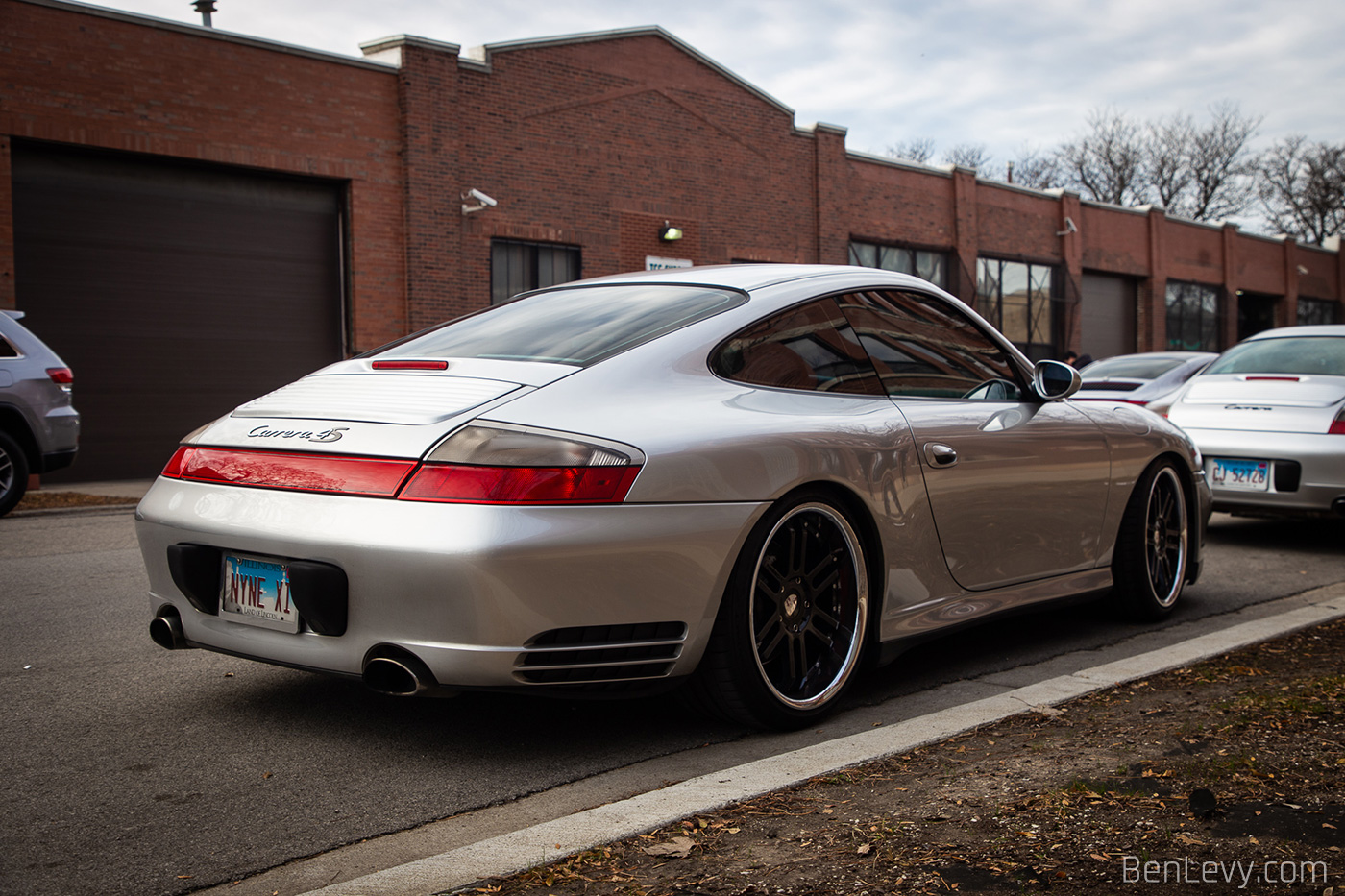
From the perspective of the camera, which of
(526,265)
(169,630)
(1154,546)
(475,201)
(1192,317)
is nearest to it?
(169,630)

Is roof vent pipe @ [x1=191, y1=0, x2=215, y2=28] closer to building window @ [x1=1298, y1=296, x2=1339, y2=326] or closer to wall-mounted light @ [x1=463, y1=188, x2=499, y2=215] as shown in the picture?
wall-mounted light @ [x1=463, y1=188, x2=499, y2=215]

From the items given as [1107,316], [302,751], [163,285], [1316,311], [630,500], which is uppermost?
[1316,311]

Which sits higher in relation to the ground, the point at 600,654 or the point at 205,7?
the point at 205,7

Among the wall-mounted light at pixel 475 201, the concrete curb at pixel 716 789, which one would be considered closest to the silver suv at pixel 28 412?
the concrete curb at pixel 716 789

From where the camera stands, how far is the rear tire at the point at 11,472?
986 centimetres

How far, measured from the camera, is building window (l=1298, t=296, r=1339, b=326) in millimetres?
44000

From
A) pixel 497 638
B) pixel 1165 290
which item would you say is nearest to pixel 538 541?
pixel 497 638

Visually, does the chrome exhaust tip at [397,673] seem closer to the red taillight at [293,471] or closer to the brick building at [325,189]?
the red taillight at [293,471]

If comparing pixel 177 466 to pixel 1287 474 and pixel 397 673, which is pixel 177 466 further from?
pixel 1287 474

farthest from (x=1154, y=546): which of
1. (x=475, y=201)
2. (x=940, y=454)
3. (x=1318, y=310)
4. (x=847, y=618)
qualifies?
(x=1318, y=310)

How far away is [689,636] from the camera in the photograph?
3.42m

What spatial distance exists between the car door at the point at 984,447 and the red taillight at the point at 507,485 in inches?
A: 55.7

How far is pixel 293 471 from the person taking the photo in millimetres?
3398

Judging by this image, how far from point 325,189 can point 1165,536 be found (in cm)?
1491
